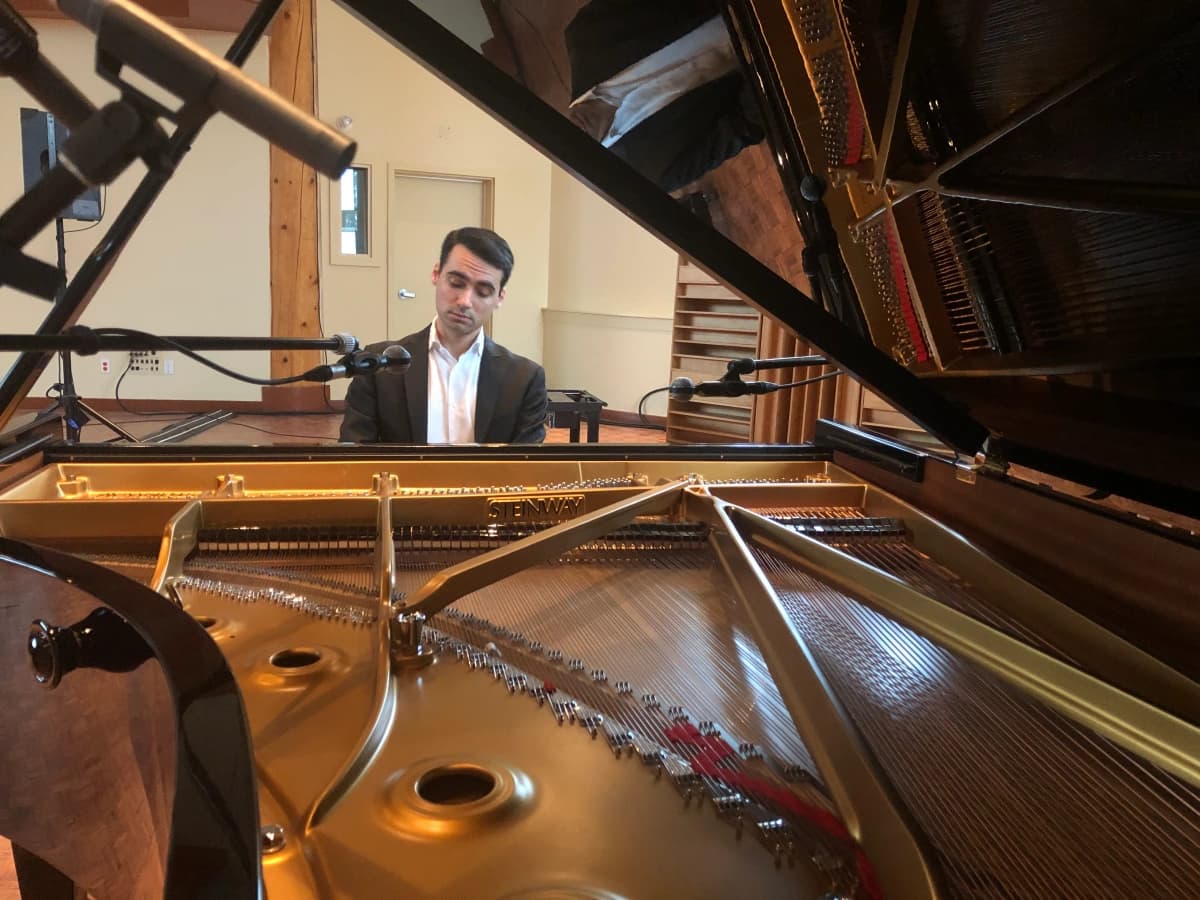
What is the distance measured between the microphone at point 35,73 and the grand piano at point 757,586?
440 millimetres

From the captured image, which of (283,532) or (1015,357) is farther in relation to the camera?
(283,532)

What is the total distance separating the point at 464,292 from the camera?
3314mm

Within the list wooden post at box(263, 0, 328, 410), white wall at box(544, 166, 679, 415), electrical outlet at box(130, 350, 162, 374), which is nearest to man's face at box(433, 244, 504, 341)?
white wall at box(544, 166, 679, 415)

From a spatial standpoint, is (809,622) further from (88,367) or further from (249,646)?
(88,367)

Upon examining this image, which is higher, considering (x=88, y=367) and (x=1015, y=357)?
(x=1015, y=357)

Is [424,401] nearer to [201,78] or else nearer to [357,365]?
[357,365]

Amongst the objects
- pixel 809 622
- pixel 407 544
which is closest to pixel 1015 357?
pixel 809 622

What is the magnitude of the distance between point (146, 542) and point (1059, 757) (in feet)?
4.95

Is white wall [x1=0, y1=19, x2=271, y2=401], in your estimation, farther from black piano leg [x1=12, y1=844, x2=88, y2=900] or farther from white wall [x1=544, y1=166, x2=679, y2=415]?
black piano leg [x1=12, y1=844, x2=88, y2=900]

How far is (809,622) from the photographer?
1444 mm

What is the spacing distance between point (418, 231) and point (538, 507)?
6.98 m

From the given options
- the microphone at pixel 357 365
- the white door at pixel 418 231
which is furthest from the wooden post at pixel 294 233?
the microphone at pixel 357 365

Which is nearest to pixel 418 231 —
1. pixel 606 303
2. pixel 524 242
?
pixel 524 242

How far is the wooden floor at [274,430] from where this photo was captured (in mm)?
6426
